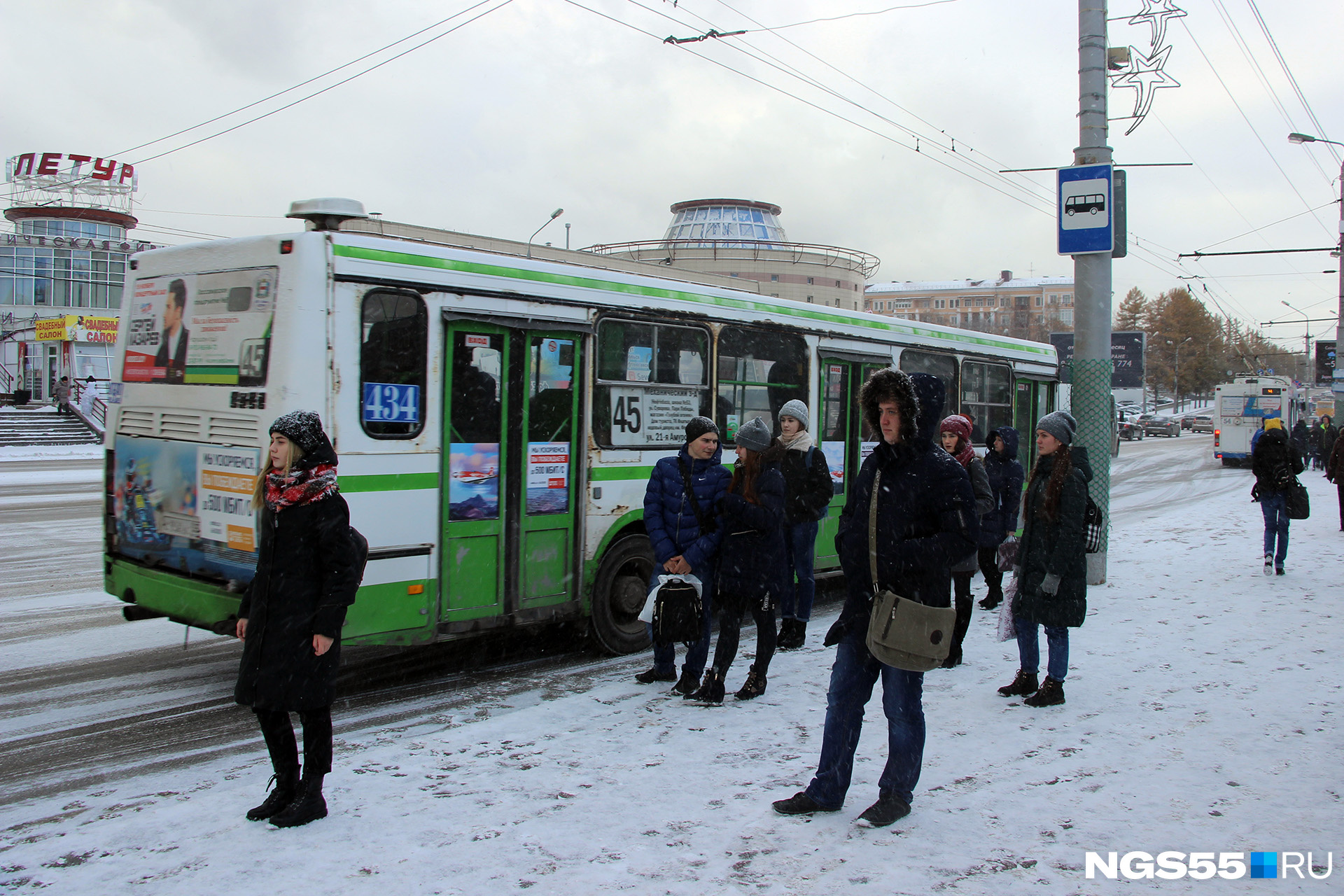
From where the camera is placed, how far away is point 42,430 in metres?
35.2

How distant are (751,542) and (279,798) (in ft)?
9.39

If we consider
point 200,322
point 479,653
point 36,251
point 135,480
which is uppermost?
point 36,251

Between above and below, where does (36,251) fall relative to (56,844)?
above

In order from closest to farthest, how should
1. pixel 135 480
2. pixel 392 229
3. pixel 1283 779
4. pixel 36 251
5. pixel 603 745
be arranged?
pixel 1283 779, pixel 603 745, pixel 135 480, pixel 392 229, pixel 36 251

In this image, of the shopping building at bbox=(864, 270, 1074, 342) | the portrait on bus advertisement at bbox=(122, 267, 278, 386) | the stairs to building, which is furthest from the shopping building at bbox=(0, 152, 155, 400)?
the shopping building at bbox=(864, 270, 1074, 342)

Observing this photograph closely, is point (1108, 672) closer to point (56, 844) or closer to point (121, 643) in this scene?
point (56, 844)

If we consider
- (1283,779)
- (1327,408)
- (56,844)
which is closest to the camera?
(56,844)

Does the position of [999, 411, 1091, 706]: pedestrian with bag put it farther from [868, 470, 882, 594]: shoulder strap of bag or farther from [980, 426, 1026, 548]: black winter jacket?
[980, 426, 1026, 548]: black winter jacket

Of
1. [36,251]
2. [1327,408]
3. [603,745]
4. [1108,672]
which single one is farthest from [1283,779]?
[36,251]

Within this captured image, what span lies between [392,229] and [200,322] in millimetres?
2551

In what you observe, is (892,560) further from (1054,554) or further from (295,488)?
(295,488)

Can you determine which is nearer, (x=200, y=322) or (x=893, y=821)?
(x=893, y=821)

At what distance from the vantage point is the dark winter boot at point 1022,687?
6047 millimetres

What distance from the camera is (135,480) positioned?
6.46 meters
